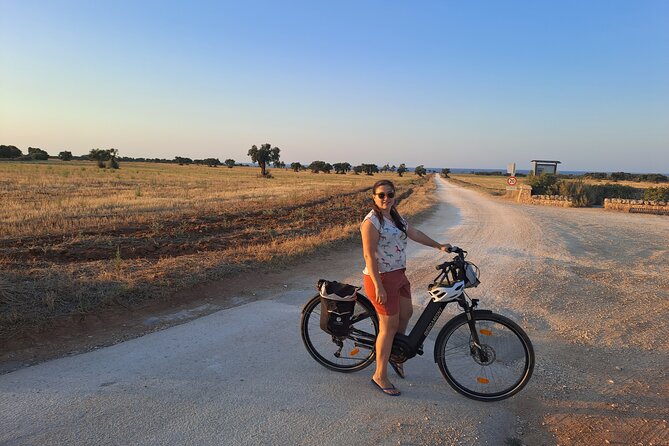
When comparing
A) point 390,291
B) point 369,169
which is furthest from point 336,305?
point 369,169

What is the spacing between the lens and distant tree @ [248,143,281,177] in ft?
247

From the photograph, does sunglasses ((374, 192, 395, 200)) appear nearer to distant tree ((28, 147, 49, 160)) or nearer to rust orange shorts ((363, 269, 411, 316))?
rust orange shorts ((363, 269, 411, 316))

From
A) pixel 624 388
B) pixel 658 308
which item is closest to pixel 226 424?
pixel 624 388

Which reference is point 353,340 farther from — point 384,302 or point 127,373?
point 127,373

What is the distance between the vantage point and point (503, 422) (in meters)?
3.46

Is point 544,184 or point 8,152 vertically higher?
point 8,152

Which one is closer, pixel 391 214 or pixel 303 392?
pixel 303 392

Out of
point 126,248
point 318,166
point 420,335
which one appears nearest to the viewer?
point 420,335

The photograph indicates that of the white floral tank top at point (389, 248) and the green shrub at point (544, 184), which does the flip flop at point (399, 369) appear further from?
the green shrub at point (544, 184)

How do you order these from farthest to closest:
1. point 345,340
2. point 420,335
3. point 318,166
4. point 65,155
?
point 318,166
point 65,155
point 345,340
point 420,335

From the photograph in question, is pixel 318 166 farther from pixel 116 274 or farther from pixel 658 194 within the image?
pixel 116 274

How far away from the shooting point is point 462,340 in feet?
12.6

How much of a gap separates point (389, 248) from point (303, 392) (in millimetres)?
1428

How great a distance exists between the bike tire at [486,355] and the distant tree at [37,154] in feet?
376
